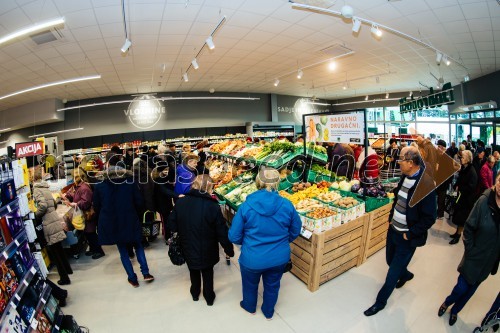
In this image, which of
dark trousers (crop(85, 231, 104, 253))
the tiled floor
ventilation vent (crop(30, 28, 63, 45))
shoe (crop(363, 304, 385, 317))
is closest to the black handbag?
the tiled floor

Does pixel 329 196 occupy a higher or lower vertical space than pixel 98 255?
higher

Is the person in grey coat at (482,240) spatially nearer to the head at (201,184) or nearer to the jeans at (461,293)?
the jeans at (461,293)

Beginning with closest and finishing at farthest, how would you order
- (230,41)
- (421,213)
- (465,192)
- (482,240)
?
1. (482,240)
2. (421,213)
3. (465,192)
4. (230,41)

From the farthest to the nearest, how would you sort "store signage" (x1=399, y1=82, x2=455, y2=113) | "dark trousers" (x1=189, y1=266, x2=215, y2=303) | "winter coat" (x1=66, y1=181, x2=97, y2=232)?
"store signage" (x1=399, y1=82, x2=455, y2=113) < "winter coat" (x1=66, y1=181, x2=97, y2=232) < "dark trousers" (x1=189, y1=266, x2=215, y2=303)

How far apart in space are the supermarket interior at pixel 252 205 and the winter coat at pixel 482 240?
1 centimetres

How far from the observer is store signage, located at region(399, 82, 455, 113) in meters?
8.98

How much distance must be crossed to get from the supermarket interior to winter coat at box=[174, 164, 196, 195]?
0.11ft

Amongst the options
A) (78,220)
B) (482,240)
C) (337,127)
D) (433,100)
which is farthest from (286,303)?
(433,100)

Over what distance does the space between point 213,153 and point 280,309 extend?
542 cm

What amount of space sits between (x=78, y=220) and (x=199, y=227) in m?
2.64

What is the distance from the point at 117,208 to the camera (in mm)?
3059

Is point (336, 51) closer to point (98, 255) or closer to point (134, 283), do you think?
point (134, 283)

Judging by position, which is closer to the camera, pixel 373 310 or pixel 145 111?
pixel 373 310

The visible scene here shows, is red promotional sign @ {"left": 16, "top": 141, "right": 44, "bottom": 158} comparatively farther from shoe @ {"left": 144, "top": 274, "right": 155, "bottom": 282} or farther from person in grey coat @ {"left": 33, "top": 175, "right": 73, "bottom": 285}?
shoe @ {"left": 144, "top": 274, "right": 155, "bottom": 282}
